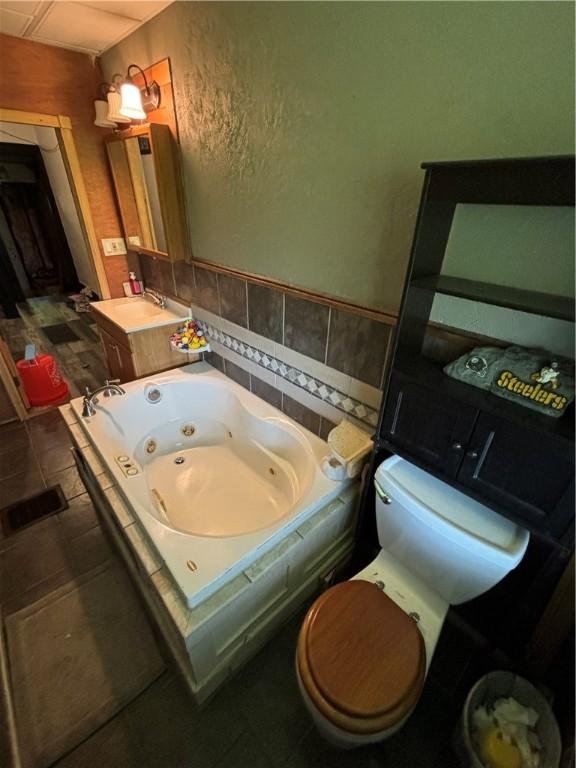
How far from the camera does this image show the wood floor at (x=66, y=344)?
319 cm

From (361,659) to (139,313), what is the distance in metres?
2.55

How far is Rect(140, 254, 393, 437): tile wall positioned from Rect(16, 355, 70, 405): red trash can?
1.38 m

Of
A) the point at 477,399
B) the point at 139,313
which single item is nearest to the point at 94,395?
the point at 139,313

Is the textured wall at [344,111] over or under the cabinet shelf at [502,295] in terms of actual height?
over

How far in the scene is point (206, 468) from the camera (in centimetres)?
208

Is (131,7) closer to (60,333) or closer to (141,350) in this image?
(141,350)

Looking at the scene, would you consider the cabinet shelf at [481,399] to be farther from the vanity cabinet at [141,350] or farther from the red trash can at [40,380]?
the red trash can at [40,380]

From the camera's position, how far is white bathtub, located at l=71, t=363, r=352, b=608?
119cm

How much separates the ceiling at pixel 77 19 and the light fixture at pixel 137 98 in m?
0.20

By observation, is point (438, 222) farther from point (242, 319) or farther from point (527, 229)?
point (242, 319)

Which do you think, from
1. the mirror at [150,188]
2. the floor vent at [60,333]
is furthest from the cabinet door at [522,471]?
the floor vent at [60,333]

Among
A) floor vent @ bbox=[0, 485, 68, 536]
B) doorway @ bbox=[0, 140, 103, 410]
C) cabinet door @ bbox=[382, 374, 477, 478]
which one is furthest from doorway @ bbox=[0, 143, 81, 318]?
cabinet door @ bbox=[382, 374, 477, 478]

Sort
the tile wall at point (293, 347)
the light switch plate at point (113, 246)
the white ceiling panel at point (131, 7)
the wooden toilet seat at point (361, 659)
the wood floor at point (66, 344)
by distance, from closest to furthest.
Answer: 1. the wooden toilet seat at point (361, 659)
2. the tile wall at point (293, 347)
3. the white ceiling panel at point (131, 7)
4. the light switch plate at point (113, 246)
5. the wood floor at point (66, 344)

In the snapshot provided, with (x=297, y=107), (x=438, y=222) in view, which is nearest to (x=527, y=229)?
(x=438, y=222)
